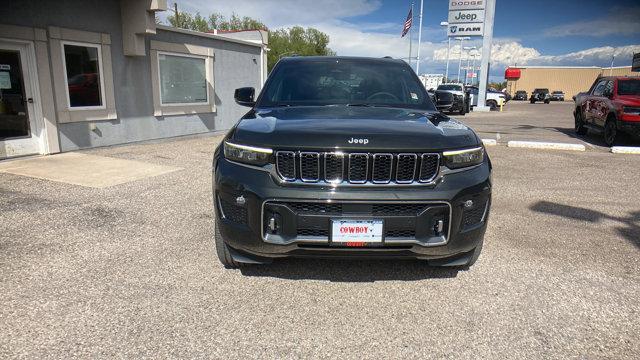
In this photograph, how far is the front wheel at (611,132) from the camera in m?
10.6

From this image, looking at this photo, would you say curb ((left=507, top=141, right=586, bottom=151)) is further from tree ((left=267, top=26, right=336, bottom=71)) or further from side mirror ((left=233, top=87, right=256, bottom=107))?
tree ((left=267, top=26, right=336, bottom=71))

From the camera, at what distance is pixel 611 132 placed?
10836 mm

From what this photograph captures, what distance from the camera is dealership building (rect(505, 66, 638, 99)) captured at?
71.9 meters

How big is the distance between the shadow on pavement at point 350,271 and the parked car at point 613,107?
9.52 metres

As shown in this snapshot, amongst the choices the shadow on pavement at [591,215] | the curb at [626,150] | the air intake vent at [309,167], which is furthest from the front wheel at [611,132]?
the air intake vent at [309,167]

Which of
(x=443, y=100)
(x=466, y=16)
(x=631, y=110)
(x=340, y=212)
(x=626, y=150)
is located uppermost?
(x=466, y=16)

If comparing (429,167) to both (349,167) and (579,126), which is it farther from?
(579,126)

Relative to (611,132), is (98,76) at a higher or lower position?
higher

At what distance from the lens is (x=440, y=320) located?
103 inches

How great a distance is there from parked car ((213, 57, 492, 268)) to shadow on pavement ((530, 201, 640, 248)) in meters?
2.60

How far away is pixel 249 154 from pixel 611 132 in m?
11.5

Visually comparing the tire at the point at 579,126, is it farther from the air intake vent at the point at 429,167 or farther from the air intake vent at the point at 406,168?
the air intake vent at the point at 406,168

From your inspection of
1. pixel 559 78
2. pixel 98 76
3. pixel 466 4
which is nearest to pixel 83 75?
pixel 98 76

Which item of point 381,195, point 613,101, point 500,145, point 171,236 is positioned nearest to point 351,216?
point 381,195
